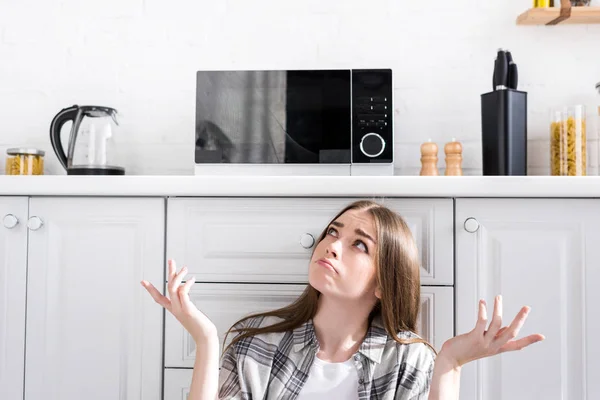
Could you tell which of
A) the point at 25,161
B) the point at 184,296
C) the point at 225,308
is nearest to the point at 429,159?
the point at 225,308

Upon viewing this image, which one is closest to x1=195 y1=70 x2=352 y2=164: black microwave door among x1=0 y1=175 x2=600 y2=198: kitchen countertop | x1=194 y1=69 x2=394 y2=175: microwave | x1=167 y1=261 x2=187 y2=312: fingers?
x1=194 y1=69 x2=394 y2=175: microwave

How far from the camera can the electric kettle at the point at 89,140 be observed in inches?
61.6

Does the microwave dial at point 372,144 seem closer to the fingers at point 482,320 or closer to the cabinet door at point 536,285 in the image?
the cabinet door at point 536,285

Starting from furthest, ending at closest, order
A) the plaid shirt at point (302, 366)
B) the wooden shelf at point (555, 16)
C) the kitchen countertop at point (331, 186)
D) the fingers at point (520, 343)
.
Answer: the wooden shelf at point (555, 16), the kitchen countertop at point (331, 186), the plaid shirt at point (302, 366), the fingers at point (520, 343)

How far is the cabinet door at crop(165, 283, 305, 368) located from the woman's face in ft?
0.61

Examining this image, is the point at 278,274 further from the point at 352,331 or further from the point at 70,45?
the point at 70,45

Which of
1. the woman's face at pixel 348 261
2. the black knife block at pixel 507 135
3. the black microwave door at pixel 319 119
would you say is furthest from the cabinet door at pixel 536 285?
the black microwave door at pixel 319 119

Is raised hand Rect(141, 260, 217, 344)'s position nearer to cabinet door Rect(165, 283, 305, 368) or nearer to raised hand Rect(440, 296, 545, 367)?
cabinet door Rect(165, 283, 305, 368)

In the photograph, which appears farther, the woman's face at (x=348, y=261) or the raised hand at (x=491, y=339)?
the woman's face at (x=348, y=261)

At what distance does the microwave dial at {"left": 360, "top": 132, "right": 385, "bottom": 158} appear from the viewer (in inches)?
57.6

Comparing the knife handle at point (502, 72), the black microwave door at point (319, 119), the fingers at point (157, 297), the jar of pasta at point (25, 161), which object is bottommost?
the fingers at point (157, 297)

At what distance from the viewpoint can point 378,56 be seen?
1784mm

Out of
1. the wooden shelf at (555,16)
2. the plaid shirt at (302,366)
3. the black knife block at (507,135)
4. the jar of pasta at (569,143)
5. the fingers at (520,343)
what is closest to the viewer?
the fingers at (520,343)

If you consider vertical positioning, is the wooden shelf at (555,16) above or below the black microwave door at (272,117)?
above
